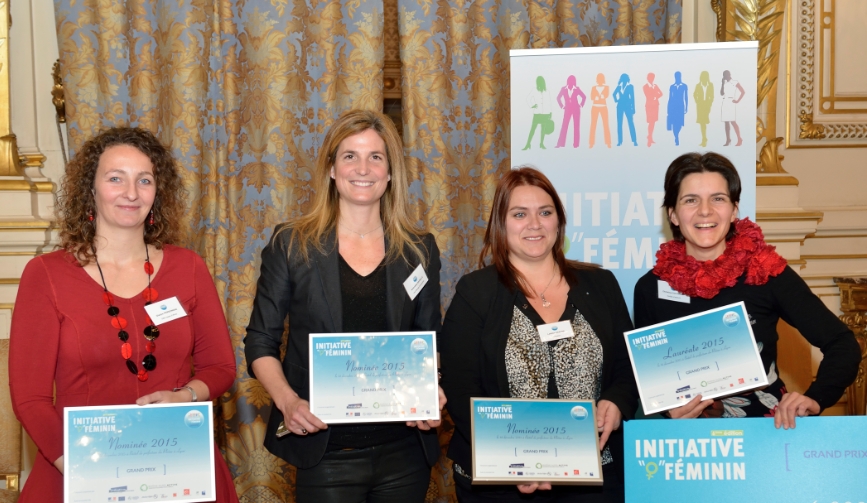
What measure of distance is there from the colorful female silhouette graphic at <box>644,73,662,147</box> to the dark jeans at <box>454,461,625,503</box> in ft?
5.31

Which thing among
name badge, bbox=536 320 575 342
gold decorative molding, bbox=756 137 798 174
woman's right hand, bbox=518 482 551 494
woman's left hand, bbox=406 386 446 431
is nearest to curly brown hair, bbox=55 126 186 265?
woman's left hand, bbox=406 386 446 431

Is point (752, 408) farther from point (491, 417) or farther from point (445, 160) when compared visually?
point (445, 160)

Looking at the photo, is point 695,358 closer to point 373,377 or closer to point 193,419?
point 373,377

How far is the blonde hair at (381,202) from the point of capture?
2.38 metres

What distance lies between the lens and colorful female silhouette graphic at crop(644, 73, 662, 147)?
3314mm

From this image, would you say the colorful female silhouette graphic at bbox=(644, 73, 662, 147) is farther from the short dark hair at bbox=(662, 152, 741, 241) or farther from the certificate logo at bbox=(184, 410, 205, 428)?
the certificate logo at bbox=(184, 410, 205, 428)

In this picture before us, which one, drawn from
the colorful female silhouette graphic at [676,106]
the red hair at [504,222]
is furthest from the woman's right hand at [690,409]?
the colorful female silhouette graphic at [676,106]

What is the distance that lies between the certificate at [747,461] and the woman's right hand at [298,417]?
0.91 meters

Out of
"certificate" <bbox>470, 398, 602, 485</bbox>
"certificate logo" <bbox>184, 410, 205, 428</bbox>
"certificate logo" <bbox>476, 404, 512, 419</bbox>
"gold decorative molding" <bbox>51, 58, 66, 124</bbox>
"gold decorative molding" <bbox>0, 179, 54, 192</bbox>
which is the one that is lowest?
"certificate" <bbox>470, 398, 602, 485</bbox>

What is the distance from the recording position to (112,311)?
210cm

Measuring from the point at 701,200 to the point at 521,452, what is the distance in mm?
1075

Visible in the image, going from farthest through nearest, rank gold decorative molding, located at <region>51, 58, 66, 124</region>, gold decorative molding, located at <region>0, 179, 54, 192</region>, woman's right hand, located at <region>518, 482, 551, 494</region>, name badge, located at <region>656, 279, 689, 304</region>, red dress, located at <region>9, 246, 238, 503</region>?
gold decorative molding, located at <region>51, 58, 66, 124</region> < gold decorative molding, located at <region>0, 179, 54, 192</region> < name badge, located at <region>656, 279, 689, 304</region> < woman's right hand, located at <region>518, 482, 551, 494</region> < red dress, located at <region>9, 246, 238, 503</region>

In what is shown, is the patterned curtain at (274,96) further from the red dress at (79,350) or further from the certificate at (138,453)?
the certificate at (138,453)

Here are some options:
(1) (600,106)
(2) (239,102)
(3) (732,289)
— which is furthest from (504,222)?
(2) (239,102)
